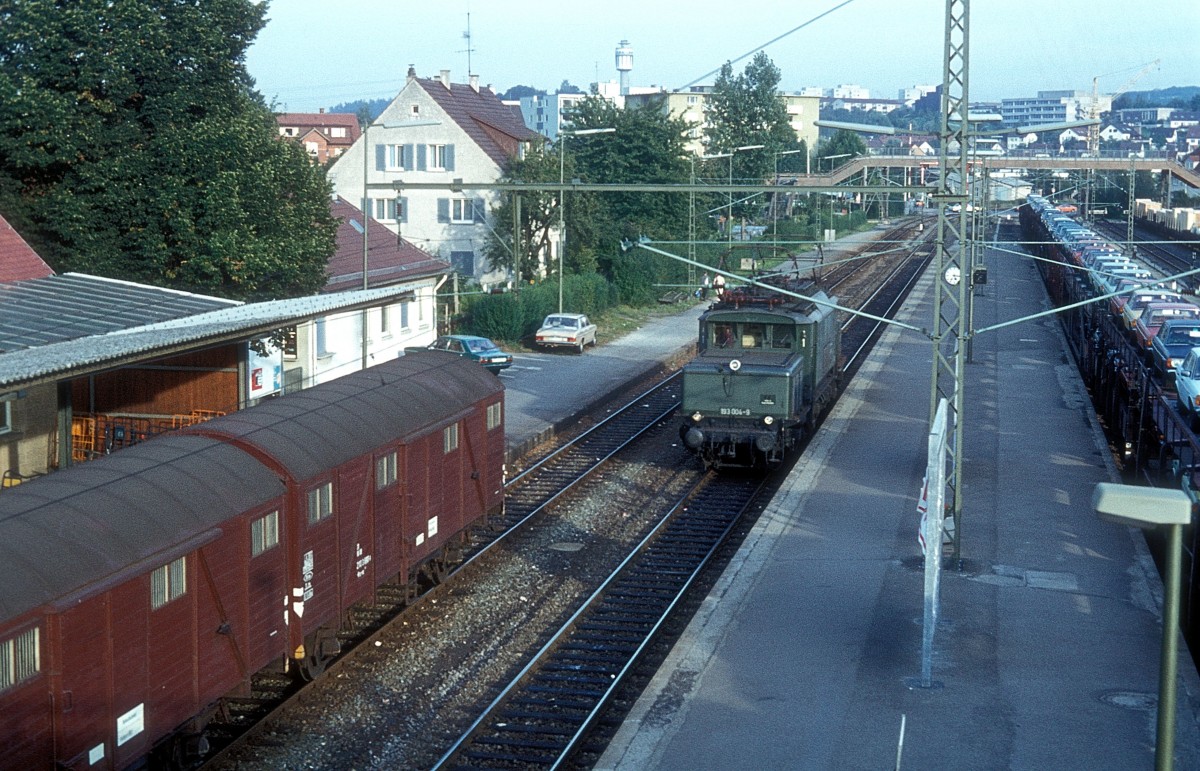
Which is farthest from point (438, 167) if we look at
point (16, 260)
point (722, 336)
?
point (722, 336)

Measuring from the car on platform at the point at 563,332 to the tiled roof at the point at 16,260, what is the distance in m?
18.5

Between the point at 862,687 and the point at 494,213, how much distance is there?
4023cm

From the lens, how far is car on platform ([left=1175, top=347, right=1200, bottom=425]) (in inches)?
754

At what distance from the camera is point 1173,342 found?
93.1ft

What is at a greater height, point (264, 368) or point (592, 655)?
point (264, 368)

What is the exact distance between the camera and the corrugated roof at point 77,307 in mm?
16625

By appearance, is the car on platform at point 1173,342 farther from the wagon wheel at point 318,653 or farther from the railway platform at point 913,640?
the wagon wheel at point 318,653

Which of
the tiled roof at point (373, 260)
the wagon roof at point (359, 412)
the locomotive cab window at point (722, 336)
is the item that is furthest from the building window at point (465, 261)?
the wagon roof at point (359, 412)

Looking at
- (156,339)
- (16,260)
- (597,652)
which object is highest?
(16,260)

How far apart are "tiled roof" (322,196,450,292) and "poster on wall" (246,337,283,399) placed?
326 inches

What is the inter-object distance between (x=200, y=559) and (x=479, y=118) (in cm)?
4877

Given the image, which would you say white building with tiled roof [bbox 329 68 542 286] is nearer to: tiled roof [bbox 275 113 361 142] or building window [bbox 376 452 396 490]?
building window [bbox 376 452 396 490]

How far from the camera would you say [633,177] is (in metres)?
56.0

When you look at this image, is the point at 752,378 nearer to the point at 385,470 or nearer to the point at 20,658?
the point at 385,470
